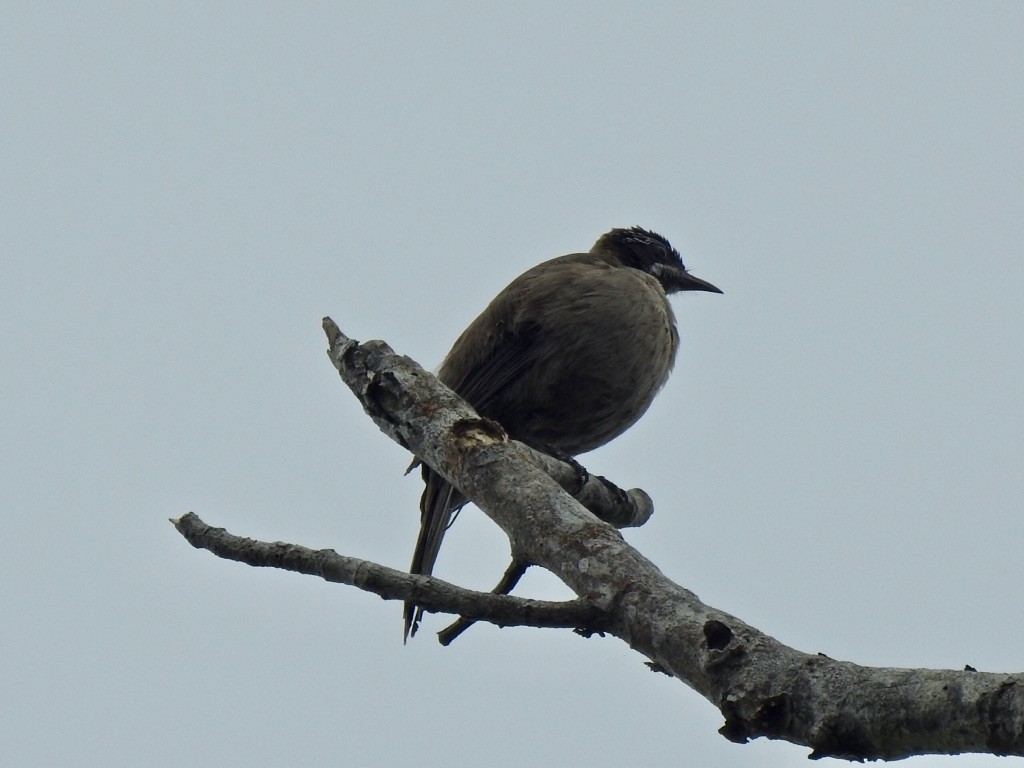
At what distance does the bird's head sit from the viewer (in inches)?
321

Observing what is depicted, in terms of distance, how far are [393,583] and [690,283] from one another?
572 centimetres

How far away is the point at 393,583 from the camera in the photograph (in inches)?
111

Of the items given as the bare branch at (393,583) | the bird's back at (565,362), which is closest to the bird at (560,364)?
the bird's back at (565,362)

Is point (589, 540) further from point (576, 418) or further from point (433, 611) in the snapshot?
point (576, 418)

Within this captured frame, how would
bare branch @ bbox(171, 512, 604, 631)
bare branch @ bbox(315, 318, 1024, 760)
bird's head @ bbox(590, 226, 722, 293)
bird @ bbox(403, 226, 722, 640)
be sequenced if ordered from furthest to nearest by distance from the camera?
bird's head @ bbox(590, 226, 722, 293) → bird @ bbox(403, 226, 722, 640) → bare branch @ bbox(171, 512, 604, 631) → bare branch @ bbox(315, 318, 1024, 760)

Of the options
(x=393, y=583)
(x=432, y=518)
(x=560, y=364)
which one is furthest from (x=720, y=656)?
(x=560, y=364)

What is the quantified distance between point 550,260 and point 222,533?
4.28 meters

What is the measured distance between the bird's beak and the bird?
5.13 feet

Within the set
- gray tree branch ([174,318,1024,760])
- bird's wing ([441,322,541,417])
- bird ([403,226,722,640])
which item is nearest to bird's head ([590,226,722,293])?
bird ([403,226,722,640])

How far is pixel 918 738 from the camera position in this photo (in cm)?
203

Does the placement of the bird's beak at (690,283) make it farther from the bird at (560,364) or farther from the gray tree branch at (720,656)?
the gray tree branch at (720,656)

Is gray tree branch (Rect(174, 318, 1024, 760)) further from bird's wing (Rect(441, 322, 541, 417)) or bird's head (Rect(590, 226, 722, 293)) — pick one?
bird's head (Rect(590, 226, 722, 293))

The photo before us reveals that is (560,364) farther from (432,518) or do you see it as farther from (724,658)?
(724,658)

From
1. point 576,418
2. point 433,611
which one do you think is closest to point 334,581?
point 433,611
